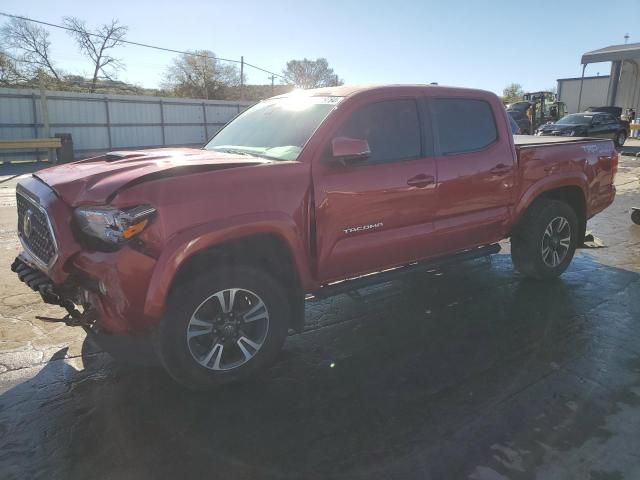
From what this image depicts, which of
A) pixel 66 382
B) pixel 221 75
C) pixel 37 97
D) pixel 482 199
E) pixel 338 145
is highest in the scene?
pixel 221 75

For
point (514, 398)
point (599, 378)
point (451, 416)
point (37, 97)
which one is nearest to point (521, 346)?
point (599, 378)

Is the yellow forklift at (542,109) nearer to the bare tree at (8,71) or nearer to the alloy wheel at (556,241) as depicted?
the alloy wheel at (556,241)

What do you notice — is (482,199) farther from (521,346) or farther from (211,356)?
(211,356)

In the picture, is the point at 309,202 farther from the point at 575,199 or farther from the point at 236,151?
the point at 575,199

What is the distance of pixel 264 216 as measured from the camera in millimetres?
3148

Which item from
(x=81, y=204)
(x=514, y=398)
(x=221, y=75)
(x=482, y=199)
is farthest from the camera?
(x=221, y=75)

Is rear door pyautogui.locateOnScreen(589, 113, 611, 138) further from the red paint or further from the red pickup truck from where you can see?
the red pickup truck

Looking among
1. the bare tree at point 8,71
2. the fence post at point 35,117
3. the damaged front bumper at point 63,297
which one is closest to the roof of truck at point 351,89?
the damaged front bumper at point 63,297

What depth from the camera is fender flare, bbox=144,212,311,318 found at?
9.27ft

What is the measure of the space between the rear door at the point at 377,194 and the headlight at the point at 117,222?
1.18 metres

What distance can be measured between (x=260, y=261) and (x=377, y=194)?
1.03 metres

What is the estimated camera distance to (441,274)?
5754mm

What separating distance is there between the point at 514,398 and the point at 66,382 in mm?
2964

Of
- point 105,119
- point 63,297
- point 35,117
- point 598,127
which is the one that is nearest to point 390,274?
point 63,297
